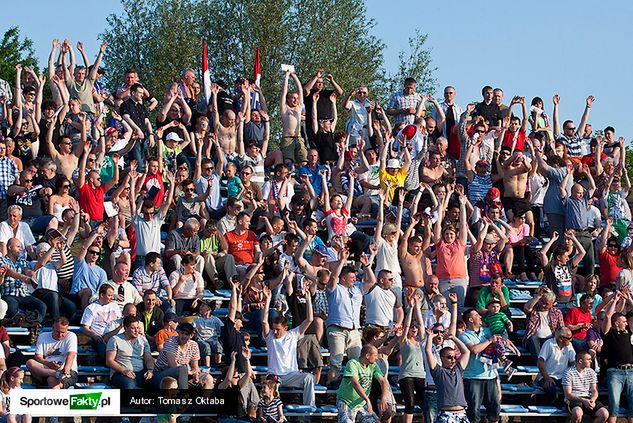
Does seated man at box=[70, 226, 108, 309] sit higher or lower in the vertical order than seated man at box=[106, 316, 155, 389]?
higher

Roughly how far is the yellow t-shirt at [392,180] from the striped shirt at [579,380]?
4965 millimetres

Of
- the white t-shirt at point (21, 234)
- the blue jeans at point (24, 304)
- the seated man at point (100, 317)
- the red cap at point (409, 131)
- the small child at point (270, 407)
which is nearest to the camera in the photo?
the small child at point (270, 407)

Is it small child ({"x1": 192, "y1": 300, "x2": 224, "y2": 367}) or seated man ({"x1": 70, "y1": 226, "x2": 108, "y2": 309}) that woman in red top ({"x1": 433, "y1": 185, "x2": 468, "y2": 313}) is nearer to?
small child ({"x1": 192, "y1": 300, "x2": 224, "y2": 367})

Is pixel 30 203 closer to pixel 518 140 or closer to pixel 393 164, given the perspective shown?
pixel 393 164

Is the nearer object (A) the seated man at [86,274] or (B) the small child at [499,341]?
(B) the small child at [499,341]

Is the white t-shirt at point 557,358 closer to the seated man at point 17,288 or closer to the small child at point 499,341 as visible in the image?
the small child at point 499,341

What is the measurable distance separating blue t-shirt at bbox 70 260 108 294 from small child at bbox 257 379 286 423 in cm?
294

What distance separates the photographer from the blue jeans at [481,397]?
1798 cm

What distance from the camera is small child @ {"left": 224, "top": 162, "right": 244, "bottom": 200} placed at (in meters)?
21.6

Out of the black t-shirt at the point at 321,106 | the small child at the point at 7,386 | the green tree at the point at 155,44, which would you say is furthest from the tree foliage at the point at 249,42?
the small child at the point at 7,386

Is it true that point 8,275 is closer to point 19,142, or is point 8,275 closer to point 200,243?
point 200,243

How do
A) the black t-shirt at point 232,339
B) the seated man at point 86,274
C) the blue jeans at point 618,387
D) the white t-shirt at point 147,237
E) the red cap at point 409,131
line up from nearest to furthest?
the black t-shirt at point 232,339, the blue jeans at point 618,387, the seated man at point 86,274, the white t-shirt at point 147,237, the red cap at point 409,131

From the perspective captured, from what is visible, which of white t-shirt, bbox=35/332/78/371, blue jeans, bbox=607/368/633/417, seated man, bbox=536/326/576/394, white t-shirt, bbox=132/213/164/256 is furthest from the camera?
white t-shirt, bbox=132/213/164/256

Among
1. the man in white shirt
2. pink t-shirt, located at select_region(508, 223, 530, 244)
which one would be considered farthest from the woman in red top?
the man in white shirt
